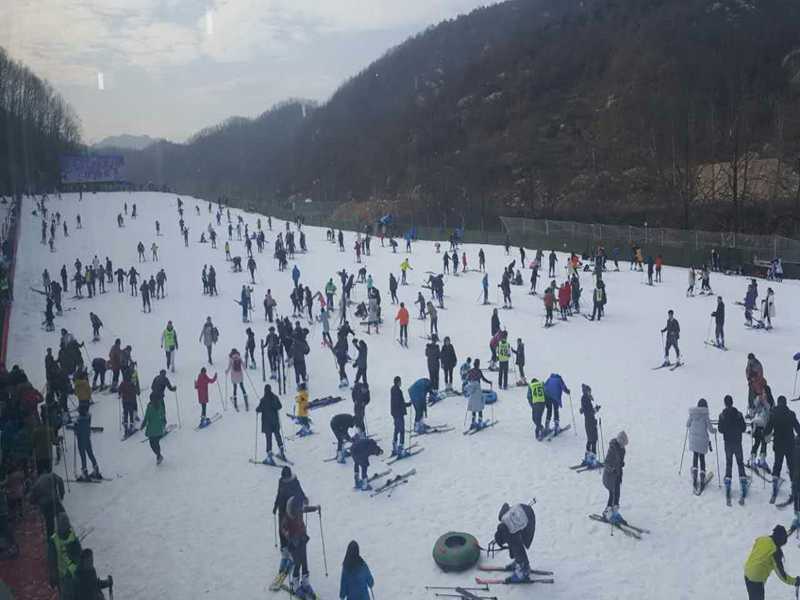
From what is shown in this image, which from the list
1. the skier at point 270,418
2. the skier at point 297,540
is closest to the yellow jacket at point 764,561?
the skier at point 297,540

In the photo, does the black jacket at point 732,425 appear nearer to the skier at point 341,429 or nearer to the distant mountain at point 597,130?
the skier at point 341,429

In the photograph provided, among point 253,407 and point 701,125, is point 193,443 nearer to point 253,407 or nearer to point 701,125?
point 253,407

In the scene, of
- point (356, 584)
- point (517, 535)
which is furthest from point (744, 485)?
point (356, 584)

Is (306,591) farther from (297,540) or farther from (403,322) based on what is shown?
(403,322)

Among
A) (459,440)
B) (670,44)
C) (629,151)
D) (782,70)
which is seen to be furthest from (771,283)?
(670,44)

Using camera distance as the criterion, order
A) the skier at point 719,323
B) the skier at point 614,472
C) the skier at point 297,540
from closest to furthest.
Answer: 1. the skier at point 297,540
2. the skier at point 614,472
3. the skier at point 719,323

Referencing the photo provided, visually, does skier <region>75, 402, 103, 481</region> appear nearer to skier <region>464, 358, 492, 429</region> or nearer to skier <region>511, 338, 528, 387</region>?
skier <region>464, 358, 492, 429</region>
